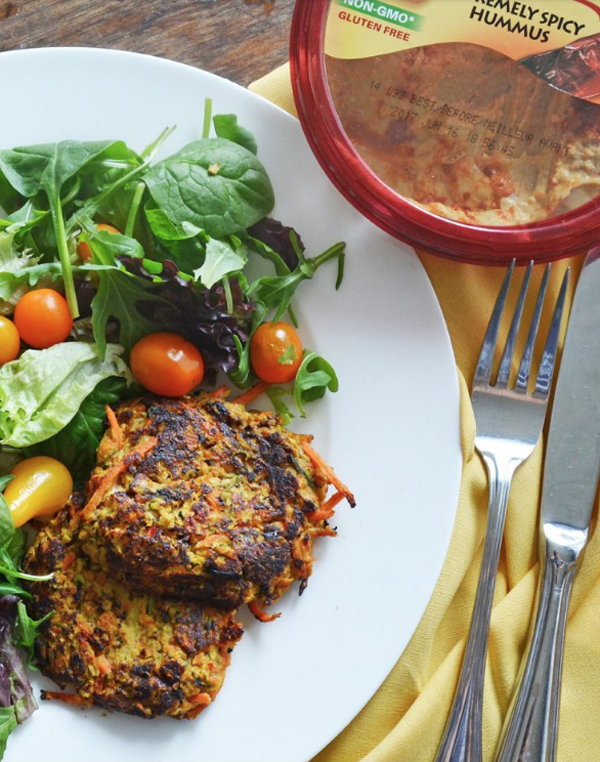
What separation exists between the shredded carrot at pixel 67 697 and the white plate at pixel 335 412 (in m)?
0.33

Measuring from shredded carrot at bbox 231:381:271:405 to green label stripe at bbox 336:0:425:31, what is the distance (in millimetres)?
1128

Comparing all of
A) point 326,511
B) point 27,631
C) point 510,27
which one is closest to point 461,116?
point 510,27

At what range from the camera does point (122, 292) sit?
7.70 feet

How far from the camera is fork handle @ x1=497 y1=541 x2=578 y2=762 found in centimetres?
246

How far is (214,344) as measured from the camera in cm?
240

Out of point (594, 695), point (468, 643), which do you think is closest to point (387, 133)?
point (468, 643)

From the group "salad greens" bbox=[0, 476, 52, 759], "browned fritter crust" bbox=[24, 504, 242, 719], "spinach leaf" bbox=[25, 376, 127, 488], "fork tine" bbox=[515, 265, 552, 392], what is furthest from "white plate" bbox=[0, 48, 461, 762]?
"spinach leaf" bbox=[25, 376, 127, 488]

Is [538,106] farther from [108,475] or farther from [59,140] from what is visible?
[108,475]

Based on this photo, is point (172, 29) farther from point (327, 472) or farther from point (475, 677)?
point (475, 677)

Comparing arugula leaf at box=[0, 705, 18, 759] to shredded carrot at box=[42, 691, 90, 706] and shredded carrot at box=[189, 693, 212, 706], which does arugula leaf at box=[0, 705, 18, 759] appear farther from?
shredded carrot at box=[189, 693, 212, 706]

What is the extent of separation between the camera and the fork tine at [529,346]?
8.37ft

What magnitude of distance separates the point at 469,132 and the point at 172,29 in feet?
3.48

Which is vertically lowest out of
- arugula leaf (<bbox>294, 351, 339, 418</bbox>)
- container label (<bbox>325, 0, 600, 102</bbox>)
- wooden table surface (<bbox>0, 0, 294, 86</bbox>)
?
arugula leaf (<bbox>294, 351, 339, 418</bbox>)

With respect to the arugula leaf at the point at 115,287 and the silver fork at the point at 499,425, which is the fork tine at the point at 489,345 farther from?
the arugula leaf at the point at 115,287
